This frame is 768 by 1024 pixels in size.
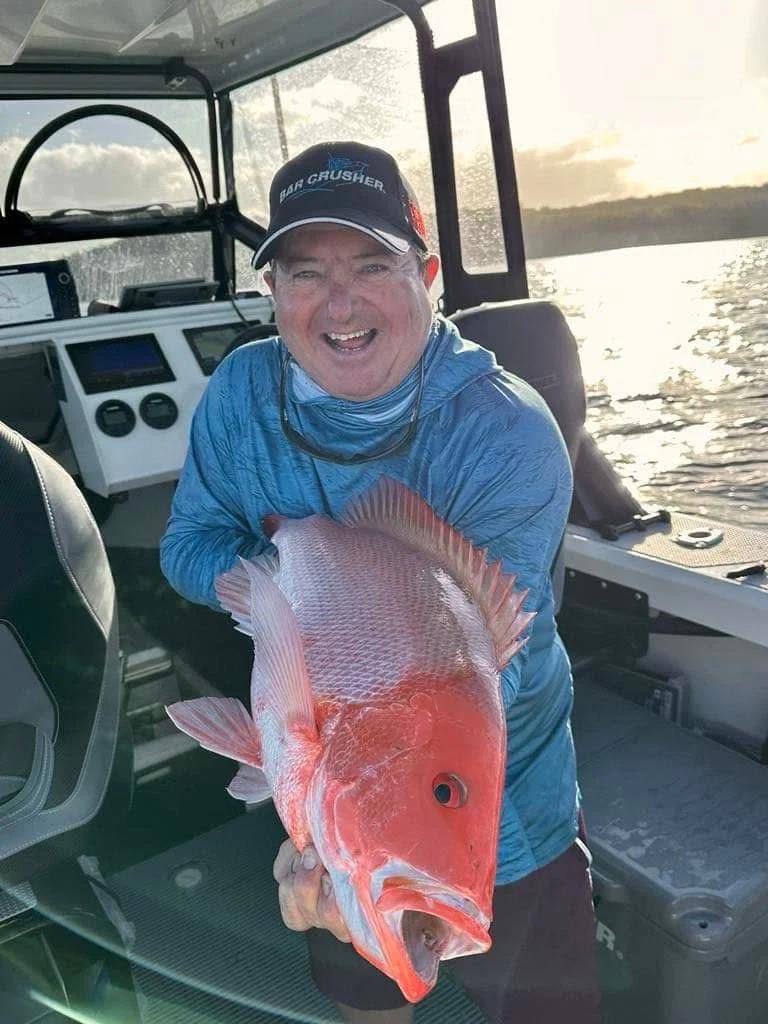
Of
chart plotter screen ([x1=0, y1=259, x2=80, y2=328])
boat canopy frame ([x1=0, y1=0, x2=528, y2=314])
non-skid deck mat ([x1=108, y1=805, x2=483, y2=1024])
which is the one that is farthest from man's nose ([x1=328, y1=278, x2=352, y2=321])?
chart plotter screen ([x1=0, y1=259, x2=80, y2=328])

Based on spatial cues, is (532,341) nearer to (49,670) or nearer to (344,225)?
(344,225)

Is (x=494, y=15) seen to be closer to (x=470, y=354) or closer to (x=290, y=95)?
(x=290, y=95)

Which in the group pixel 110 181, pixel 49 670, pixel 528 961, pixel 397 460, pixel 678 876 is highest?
pixel 110 181

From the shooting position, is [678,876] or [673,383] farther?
[673,383]

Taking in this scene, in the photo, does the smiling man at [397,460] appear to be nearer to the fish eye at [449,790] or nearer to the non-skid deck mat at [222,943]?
the fish eye at [449,790]

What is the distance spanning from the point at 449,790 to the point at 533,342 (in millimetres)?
1834

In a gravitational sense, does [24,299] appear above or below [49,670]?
above

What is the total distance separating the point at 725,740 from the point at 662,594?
1.69 ft

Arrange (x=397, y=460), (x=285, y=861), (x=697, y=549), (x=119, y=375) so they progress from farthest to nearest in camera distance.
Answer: (x=119, y=375) → (x=697, y=549) → (x=397, y=460) → (x=285, y=861)

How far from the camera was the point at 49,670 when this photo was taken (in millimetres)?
1794

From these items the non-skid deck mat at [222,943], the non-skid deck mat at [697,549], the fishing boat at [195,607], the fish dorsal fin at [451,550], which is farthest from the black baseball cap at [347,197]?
the non-skid deck mat at [222,943]

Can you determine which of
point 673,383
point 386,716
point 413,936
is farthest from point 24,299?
point 673,383

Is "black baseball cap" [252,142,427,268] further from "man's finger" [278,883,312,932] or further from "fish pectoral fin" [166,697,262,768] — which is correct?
"man's finger" [278,883,312,932]

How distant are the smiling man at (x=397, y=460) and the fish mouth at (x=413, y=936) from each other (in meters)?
0.52
